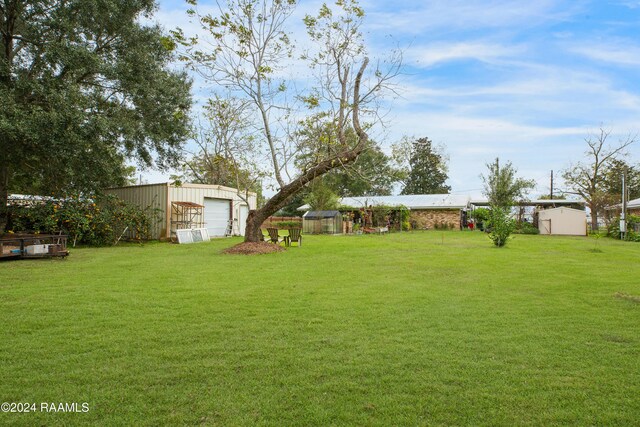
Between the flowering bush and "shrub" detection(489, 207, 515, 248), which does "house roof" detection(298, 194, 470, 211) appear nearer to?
"shrub" detection(489, 207, 515, 248)

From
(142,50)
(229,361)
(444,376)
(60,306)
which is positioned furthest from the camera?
(142,50)

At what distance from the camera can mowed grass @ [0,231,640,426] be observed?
271cm

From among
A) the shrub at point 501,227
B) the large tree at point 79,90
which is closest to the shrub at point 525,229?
the shrub at point 501,227

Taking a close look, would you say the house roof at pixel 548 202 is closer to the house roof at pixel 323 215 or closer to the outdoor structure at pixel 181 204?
the house roof at pixel 323 215

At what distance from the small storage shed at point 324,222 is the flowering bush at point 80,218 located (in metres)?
13.1

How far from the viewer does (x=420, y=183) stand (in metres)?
55.8

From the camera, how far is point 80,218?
14617mm

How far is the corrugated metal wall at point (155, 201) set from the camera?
1909cm

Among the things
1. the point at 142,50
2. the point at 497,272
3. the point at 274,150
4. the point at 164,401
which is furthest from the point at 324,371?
the point at 142,50

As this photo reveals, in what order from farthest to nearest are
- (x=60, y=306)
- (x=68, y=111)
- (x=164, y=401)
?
(x=68, y=111)
(x=60, y=306)
(x=164, y=401)

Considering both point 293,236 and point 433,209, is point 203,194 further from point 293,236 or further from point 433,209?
point 433,209

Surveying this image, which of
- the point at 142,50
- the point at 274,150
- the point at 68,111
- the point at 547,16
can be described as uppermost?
the point at 142,50

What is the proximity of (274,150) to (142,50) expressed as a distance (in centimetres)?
652

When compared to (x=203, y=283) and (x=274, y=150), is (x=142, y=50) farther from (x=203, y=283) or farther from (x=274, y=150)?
(x=203, y=283)
